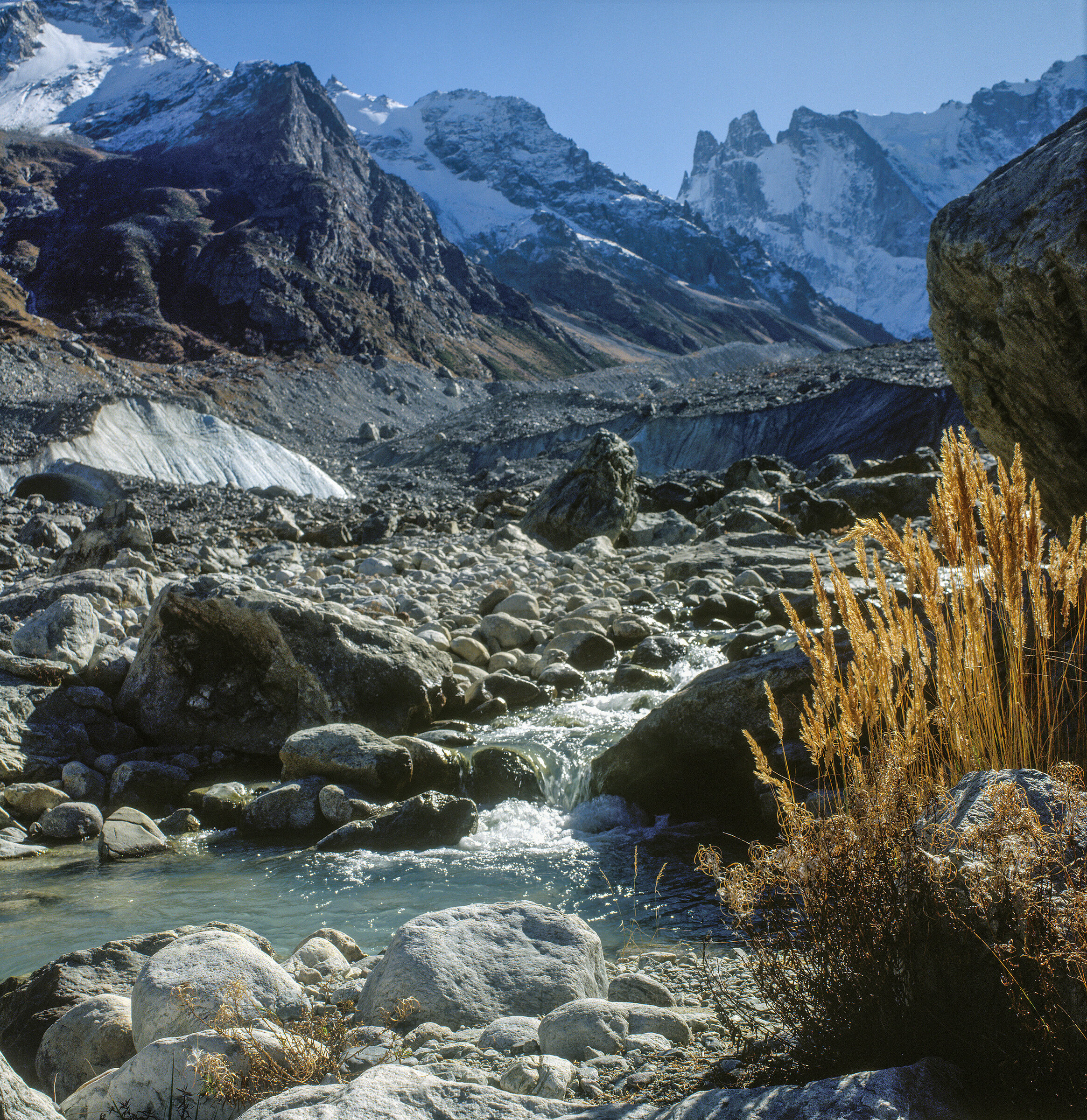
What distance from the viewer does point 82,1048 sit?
104 inches

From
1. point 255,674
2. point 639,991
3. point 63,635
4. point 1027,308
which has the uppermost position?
point 1027,308

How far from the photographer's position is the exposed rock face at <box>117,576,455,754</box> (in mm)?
7000

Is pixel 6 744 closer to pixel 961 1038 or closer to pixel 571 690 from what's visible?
pixel 571 690

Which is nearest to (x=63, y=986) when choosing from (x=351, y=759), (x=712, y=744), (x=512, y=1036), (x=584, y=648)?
(x=512, y=1036)

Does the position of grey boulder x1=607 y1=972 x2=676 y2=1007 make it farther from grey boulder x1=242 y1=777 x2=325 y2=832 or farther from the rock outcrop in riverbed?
grey boulder x1=242 y1=777 x2=325 y2=832

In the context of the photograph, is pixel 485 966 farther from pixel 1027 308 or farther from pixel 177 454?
pixel 177 454

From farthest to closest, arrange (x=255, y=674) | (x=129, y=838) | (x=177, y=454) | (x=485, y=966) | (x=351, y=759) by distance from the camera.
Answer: (x=177, y=454)
(x=255, y=674)
(x=351, y=759)
(x=129, y=838)
(x=485, y=966)

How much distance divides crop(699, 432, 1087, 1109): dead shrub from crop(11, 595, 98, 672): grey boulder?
7.18m

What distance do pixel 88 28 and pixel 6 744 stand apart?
608 ft

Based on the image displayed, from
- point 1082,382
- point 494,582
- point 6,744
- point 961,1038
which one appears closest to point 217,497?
point 494,582

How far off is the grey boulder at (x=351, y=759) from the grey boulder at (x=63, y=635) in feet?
9.01

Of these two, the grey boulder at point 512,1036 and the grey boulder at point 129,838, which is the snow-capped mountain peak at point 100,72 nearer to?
the grey boulder at point 129,838

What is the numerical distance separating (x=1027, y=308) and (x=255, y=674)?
649cm

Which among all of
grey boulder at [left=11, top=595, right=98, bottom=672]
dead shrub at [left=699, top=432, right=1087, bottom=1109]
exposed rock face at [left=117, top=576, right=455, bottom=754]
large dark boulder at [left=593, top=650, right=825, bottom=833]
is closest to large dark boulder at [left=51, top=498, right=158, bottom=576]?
grey boulder at [left=11, top=595, right=98, bottom=672]
